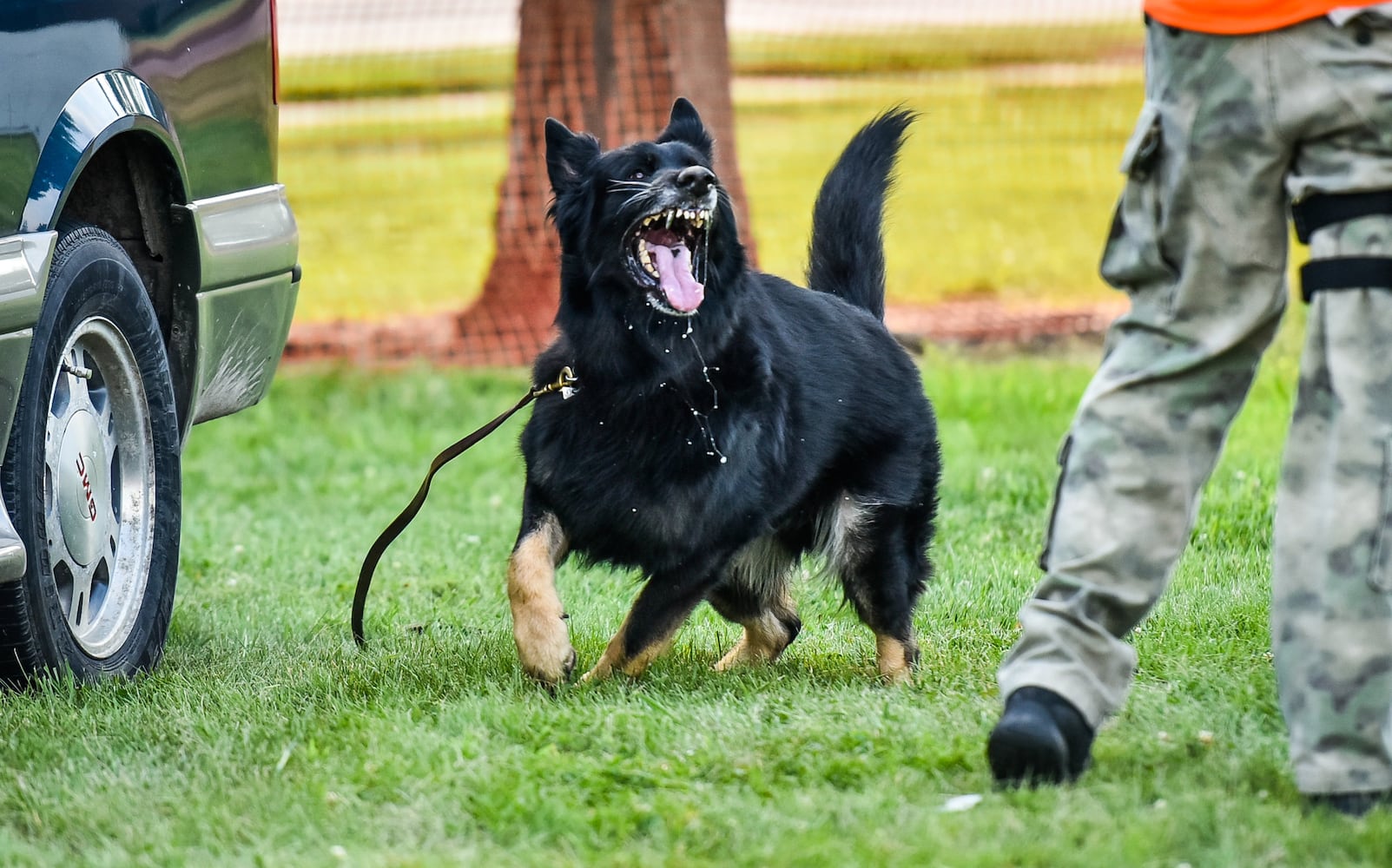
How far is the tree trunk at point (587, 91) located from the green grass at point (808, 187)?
2059 mm

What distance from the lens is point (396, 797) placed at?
9.93 feet

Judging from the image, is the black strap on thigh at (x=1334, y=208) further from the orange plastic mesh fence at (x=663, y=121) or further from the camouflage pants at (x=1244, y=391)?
the orange plastic mesh fence at (x=663, y=121)

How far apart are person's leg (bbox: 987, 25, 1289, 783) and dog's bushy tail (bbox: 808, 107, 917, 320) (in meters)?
1.82

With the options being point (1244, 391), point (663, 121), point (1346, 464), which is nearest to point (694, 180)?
point (1244, 391)

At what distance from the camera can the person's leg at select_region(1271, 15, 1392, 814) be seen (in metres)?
2.66

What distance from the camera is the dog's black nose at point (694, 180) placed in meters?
4.04

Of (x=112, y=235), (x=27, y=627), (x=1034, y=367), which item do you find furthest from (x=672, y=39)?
(x=27, y=627)

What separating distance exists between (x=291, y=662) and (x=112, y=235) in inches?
48.2

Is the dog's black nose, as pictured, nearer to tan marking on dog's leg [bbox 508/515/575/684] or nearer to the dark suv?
tan marking on dog's leg [bbox 508/515/575/684]

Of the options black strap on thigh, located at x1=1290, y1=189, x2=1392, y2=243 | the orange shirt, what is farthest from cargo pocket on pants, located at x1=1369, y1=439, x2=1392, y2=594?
the orange shirt

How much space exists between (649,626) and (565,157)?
1.26 metres

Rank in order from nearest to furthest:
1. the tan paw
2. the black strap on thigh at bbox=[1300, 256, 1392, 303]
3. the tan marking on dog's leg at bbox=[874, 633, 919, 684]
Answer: the black strap on thigh at bbox=[1300, 256, 1392, 303]
the tan paw
the tan marking on dog's leg at bbox=[874, 633, 919, 684]

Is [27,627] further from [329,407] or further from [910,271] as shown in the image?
[910,271]

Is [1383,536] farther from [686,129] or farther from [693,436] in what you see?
[686,129]
